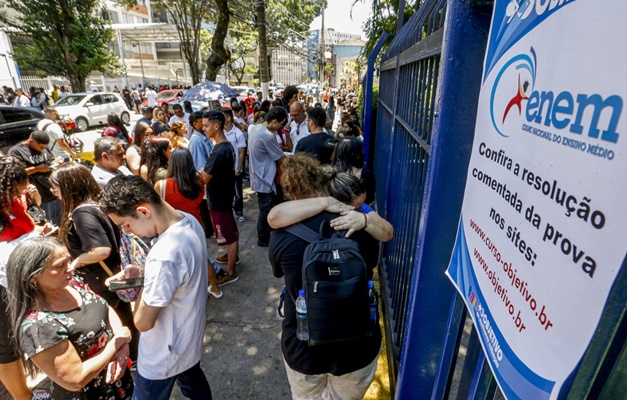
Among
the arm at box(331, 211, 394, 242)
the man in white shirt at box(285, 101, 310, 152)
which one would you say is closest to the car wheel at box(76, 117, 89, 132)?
the man in white shirt at box(285, 101, 310, 152)

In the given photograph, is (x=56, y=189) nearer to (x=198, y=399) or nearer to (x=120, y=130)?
(x=198, y=399)

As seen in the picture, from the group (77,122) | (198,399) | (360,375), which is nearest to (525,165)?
(360,375)

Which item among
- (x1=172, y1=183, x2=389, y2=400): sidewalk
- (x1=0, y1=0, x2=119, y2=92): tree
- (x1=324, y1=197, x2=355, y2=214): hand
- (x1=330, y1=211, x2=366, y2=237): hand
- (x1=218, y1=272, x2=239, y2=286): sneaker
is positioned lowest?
(x1=172, y1=183, x2=389, y2=400): sidewalk

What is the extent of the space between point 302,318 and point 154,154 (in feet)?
9.23

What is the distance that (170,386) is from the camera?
6.55 feet

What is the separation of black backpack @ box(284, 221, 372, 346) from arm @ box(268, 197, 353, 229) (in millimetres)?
172

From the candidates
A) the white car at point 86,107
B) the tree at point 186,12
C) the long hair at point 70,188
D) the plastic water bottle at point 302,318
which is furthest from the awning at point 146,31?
the plastic water bottle at point 302,318

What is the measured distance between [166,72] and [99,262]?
48447 mm

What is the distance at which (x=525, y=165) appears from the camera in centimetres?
74

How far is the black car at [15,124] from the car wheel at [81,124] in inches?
296

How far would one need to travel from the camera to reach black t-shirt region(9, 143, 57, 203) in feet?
13.6

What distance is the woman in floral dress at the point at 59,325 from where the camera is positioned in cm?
153

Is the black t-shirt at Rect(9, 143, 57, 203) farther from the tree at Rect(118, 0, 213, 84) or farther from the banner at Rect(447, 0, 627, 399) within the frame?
the tree at Rect(118, 0, 213, 84)

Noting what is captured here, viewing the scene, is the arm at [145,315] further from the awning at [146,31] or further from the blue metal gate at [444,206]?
the awning at [146,31]
